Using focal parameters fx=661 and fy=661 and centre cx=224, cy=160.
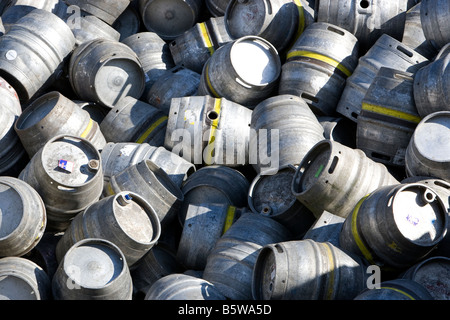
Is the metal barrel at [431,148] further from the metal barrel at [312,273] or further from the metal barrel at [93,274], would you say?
the metal barrel at [93,274]

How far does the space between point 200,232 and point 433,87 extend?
2.33 meters

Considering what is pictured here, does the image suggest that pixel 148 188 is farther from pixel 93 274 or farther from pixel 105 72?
pixel 105 72

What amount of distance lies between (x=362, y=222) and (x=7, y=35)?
405cm

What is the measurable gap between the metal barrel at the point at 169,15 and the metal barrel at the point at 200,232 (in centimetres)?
334

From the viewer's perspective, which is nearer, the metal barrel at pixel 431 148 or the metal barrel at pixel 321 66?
the metal barrel at pixel 431 148

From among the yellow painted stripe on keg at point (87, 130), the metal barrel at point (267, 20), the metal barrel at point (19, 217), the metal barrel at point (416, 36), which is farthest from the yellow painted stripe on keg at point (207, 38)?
the metal barrel at point (19, 217)

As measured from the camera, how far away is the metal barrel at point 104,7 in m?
7.59

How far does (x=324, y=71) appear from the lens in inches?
254

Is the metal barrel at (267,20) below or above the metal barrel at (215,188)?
above

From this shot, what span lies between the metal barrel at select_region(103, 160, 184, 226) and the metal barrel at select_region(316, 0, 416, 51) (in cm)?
253

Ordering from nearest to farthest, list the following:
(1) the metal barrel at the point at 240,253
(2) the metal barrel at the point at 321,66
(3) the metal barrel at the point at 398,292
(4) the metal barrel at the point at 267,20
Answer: (3) the metal barrel at the point at 398,292, (1) the metal barrel at the point at 240,253, (2) the metal barrel at the point at 321,66, (4) the metal barrel at the point at 267,20

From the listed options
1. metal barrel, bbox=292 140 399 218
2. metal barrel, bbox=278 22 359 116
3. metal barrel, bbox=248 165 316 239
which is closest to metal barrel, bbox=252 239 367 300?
metal barrel, bbox=292 140 399 218

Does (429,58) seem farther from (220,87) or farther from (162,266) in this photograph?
(162,266)
